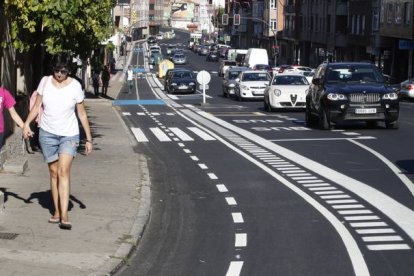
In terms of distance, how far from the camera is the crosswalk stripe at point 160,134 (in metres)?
24.4

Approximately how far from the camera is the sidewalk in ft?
29.6

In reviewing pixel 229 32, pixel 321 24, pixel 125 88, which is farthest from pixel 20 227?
pixel 229 32

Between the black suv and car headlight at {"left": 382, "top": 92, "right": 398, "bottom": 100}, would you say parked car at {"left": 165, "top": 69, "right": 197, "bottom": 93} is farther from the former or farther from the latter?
car headlight at {"left": 382, "top": 92, "right": 398, "bottom": 100}

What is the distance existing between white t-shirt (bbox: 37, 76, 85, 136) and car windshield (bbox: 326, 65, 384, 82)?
16.0 m

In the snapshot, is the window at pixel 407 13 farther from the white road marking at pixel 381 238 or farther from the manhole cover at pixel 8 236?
the manhole cover at pixel 8 236

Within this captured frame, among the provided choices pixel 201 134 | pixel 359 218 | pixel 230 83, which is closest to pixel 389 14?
→ pixel 230 83

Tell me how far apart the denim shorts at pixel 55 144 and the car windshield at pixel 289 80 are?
27.1 m

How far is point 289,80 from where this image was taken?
123 feet

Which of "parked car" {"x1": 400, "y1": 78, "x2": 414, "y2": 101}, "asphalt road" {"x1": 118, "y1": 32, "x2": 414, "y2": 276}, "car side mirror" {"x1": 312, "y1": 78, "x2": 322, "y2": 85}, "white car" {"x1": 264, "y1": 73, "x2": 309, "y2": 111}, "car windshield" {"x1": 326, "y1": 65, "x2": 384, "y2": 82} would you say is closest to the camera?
"asphalt road" {"x1": 118, "y1": 32, "x2": 414, "y2": 276}

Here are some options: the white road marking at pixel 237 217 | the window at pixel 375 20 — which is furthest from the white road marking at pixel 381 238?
the window at pixel 375 20

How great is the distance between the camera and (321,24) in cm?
9631

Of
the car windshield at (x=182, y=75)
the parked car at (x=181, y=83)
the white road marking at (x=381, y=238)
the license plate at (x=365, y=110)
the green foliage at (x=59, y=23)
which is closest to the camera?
the white road marking at (x=381, y=238)

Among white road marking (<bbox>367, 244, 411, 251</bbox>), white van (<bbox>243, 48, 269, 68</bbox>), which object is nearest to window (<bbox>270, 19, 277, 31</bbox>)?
white van (<bbox>243, 48, 269, 68</bbox>)

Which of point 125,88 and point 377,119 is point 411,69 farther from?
Result: point 377,119
